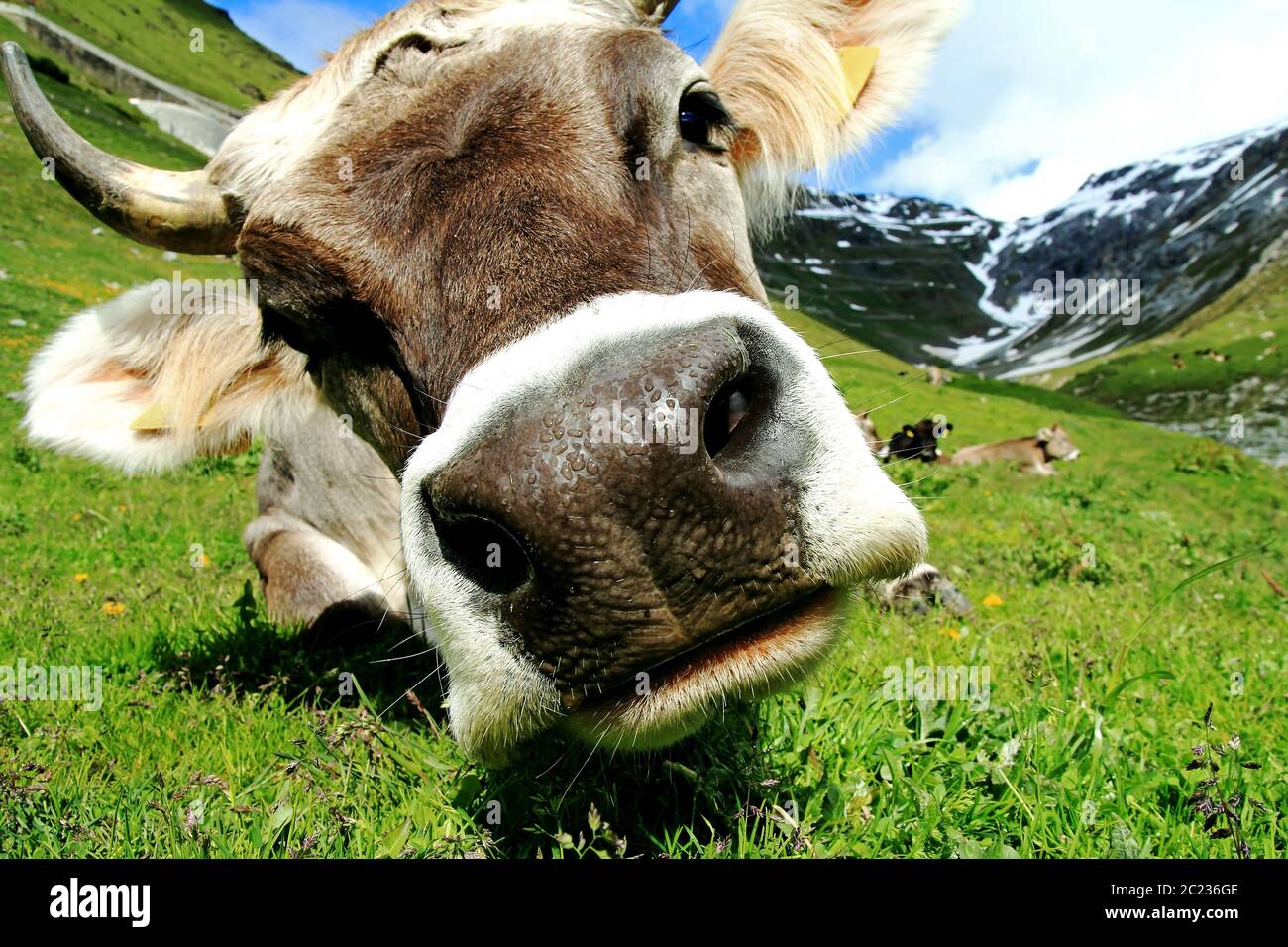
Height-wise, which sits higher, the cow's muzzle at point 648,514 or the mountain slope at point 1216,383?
the mountain slope at point 1216,383

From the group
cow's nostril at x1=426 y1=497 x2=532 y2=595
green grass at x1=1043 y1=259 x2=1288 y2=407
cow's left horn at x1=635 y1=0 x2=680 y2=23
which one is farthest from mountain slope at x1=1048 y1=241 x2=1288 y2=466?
cow's nostril at x1=426 y1=497 x2=532 y2=595

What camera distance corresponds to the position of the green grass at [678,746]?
8.23 feet

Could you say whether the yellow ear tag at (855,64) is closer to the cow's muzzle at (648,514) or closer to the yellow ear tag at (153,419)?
the cow's muzzle at (648,514)

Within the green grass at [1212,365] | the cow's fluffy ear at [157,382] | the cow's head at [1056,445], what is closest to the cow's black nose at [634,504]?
the cow's fluffy ear at [157,382]

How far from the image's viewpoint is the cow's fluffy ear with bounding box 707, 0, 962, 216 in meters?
4.11

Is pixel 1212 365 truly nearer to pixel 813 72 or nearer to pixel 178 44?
pixel 813 72

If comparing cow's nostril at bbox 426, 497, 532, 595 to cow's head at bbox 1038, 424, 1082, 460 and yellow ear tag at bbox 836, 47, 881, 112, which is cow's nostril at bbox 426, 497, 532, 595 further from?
cow's head at bbox 1038, 424, 1082, 460

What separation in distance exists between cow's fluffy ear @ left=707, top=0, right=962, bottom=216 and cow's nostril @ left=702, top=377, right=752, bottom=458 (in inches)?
99.7

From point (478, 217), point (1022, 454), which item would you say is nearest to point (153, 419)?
point (478, 217)

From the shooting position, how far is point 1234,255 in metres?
138

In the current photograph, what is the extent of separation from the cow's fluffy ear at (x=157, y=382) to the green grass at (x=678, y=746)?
2.85ft
